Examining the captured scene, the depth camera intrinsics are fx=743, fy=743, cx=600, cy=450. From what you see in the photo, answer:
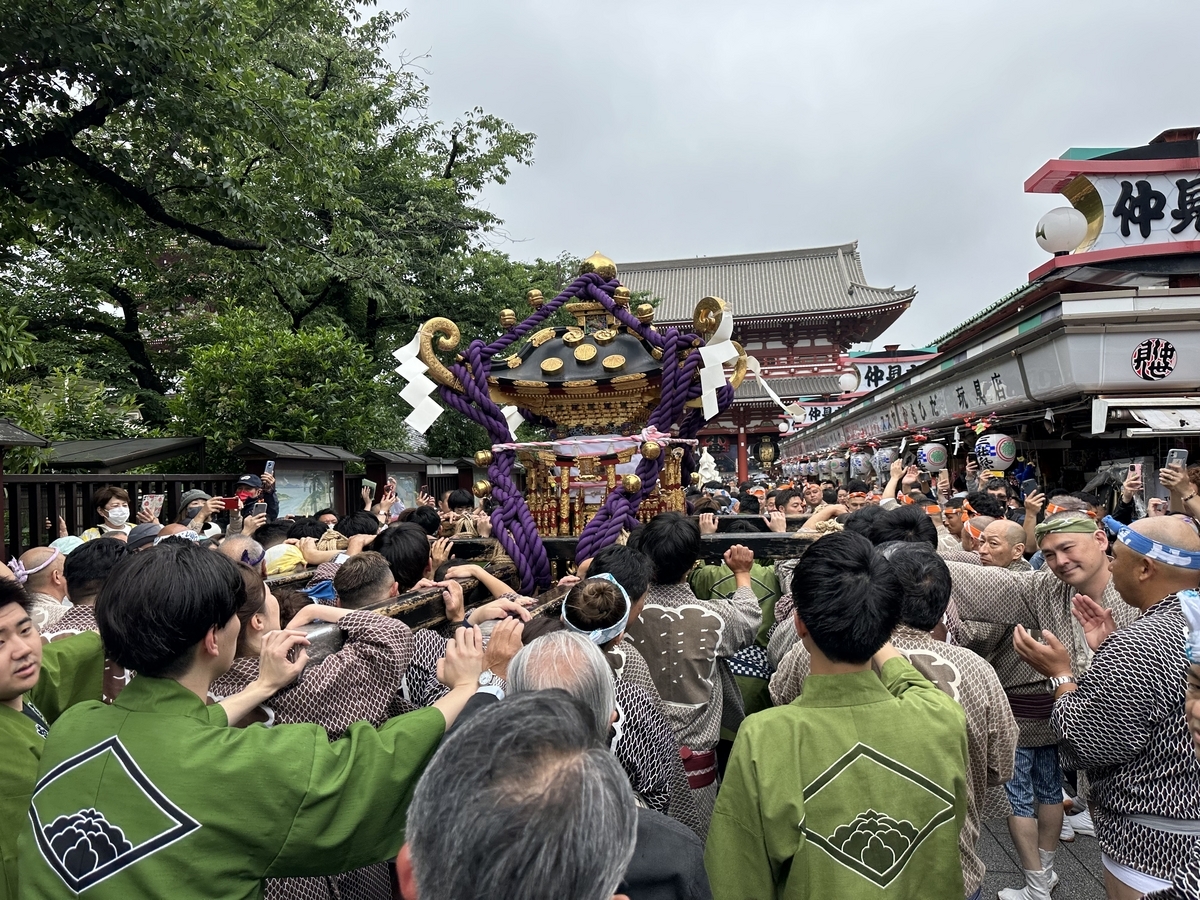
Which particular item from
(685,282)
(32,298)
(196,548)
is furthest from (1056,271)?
(685,282)

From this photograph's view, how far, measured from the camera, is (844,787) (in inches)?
69.1

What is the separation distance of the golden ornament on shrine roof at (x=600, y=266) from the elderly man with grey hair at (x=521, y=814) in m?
4.34

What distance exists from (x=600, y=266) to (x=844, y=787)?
403cm

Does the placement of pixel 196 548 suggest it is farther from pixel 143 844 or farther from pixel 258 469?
pixel 258 469

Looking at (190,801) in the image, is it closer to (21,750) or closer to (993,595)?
(21,750)

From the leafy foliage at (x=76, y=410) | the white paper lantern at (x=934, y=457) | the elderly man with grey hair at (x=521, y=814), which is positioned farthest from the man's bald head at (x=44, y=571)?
the white paper lantern at (x=934, y=457)

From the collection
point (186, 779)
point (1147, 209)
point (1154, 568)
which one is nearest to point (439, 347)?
point (186, 779)

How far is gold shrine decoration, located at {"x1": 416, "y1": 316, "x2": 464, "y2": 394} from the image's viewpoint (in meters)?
4.53

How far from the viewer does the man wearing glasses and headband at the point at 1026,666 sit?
302 cm

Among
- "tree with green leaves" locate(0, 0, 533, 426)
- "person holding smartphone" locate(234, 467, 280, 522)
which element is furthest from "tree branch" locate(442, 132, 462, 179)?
"person holding smartphone" locate(234, 467, 280, 522)

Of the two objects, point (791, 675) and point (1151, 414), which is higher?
point (1151, 414)

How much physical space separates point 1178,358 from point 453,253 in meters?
11.5

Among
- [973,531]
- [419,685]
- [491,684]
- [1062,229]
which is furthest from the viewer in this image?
[1062,229]

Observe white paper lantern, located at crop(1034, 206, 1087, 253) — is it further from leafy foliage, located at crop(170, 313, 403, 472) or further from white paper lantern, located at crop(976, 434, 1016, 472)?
leafy foliage, located at crop(170, 313, 403, 472)
